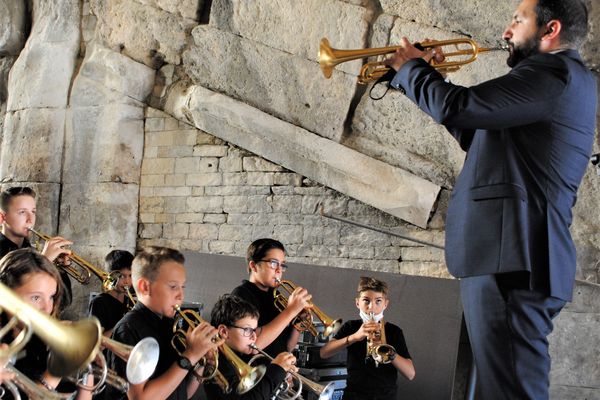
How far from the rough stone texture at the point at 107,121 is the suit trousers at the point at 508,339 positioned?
5390 millimetres

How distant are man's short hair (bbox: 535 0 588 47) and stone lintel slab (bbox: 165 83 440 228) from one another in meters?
3.43

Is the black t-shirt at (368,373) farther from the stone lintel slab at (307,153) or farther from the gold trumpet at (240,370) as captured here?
the stone lintel slab at (307,153)

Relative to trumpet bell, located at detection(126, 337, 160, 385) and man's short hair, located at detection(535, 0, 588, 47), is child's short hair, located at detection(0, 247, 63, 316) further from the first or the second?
man's short hair, located at detection(535, 0, 588, 47)

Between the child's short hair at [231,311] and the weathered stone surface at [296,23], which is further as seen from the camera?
the weathered stone surface at [296,23]

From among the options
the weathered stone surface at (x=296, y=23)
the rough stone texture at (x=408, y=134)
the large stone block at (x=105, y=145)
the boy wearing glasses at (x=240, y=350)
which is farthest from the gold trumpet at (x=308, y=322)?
the large stone block at (x=105, y=145)

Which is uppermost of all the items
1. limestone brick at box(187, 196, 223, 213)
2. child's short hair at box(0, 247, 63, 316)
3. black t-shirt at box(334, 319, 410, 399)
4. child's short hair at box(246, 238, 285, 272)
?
limestone brick at box(187, 196, 223, 213)

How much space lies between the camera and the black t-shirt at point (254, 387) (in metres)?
3.35

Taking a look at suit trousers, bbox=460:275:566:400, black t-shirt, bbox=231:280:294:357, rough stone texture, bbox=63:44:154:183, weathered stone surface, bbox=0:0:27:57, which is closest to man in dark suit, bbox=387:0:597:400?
suit trousers, bbox=460:275:566:400

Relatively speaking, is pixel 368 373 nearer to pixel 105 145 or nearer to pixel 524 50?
pixel 524 50

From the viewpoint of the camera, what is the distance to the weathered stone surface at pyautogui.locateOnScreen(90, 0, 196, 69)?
23.2ft

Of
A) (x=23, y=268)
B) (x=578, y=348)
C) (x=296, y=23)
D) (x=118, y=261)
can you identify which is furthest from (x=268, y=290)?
(x=296, y=23)

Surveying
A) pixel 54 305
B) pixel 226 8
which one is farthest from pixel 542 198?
pixel 226 8

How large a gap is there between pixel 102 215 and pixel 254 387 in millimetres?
4248

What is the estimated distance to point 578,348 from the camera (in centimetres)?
532
